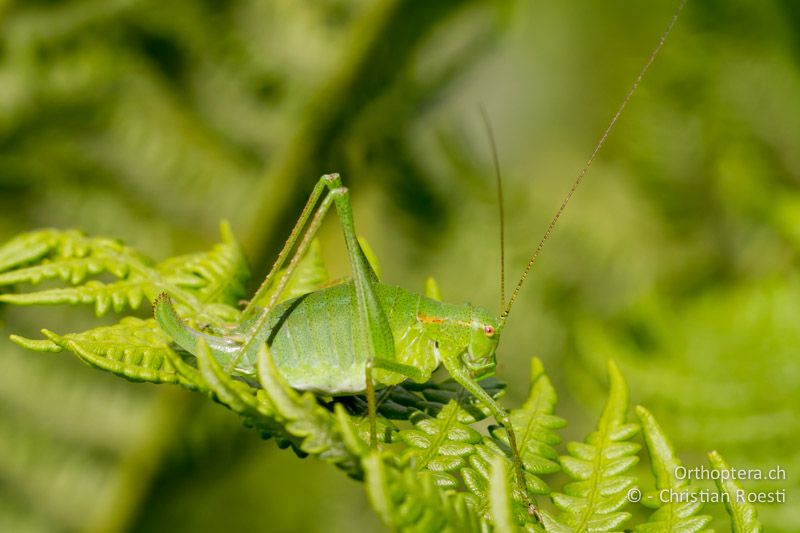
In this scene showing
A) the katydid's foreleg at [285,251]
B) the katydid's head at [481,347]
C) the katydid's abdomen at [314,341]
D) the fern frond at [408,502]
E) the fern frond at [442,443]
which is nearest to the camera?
the fern frond at [408,502]

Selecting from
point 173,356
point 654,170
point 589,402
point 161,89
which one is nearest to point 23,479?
point 161,89

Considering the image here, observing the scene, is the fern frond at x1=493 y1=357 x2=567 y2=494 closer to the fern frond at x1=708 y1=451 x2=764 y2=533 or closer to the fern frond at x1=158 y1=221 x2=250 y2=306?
the fern frond at x1=708 y1=451 x2=764 y2=533

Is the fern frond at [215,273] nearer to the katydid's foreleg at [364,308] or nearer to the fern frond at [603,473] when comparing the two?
the katydid's foreleg at [364,308]

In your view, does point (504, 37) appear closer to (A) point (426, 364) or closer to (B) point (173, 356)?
(A) point (426, 364)

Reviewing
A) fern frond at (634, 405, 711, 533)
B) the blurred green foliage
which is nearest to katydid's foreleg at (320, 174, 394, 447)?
fern frond at (634, 405, 711, 533)

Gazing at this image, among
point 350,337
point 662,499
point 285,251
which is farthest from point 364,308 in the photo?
point 662,499

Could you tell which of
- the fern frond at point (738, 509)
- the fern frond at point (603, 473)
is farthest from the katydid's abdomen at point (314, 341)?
the fern frond at point (738, 509)
